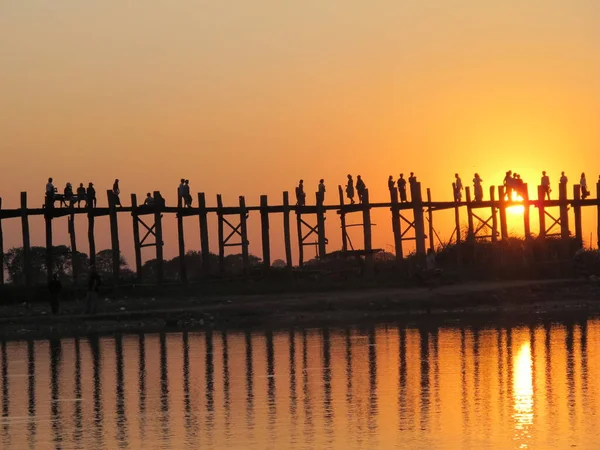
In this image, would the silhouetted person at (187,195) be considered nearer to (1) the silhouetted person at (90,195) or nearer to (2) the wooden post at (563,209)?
(1) the silhouetted person at (90,195)

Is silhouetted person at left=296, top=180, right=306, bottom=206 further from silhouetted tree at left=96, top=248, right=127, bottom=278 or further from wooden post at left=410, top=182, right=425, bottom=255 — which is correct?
silhouetted tree at left=96, top=248, right=127, bottom=278

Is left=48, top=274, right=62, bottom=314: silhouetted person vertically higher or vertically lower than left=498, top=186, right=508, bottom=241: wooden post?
lower

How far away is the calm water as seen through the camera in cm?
1558

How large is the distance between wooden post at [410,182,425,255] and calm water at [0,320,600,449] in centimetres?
1548

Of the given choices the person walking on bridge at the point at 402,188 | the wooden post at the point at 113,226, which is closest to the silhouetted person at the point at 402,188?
the person walking on bridge at the point at 402,188

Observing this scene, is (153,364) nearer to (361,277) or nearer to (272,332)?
(272,332)

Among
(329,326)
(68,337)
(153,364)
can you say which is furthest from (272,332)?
(153,364)

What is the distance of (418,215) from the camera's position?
44438 millimetres

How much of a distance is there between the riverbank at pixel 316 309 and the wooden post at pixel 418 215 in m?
4.34

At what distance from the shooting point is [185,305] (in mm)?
37219

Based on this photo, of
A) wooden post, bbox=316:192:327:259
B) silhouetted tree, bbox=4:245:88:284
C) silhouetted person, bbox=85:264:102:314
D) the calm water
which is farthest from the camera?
silhouetted tree, bbox=4:245:88:284

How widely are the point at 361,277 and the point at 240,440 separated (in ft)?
87.0

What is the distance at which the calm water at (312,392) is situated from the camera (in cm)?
1558

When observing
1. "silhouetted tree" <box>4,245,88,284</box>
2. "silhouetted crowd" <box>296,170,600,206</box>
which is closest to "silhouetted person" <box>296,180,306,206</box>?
"silhouetted crowd" <box>296,170,600,206</box>
